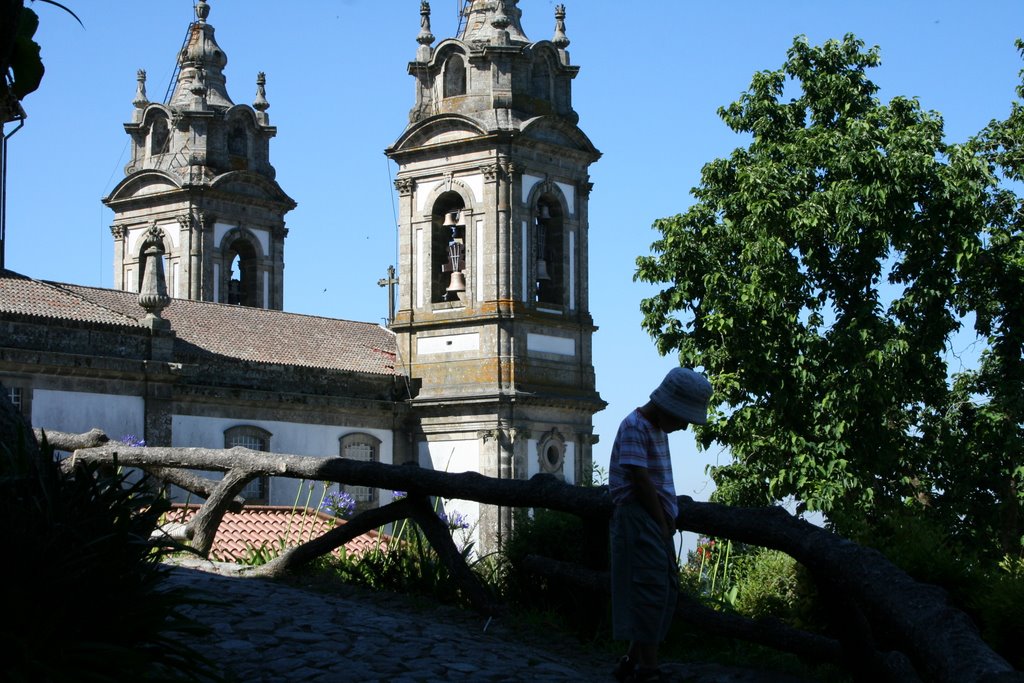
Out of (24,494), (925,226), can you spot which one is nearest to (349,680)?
(24,494)

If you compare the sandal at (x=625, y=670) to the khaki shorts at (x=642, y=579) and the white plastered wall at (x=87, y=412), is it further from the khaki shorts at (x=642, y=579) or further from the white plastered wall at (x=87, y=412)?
the white plastered wall at (x=87, y=412)

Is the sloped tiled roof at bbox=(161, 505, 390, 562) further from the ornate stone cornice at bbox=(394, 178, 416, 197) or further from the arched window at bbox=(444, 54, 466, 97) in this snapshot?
the arched window at bbox=(444, 54, 466, 97)

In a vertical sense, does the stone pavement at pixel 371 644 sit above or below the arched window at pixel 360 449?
below

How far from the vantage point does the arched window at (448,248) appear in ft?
120

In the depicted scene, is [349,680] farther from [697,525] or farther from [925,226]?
[925,226]

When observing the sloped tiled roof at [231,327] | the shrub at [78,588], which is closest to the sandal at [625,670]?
the shrub at [78,588]

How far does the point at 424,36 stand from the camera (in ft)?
125

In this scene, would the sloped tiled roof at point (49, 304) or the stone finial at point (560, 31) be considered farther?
the stone finial at point (560, 31)

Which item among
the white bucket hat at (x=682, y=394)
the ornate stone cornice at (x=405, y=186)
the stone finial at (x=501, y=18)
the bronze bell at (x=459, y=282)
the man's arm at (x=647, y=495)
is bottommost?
the man's arm at (x=647, y=495)

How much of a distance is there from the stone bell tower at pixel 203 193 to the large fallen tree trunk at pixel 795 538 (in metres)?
32.0

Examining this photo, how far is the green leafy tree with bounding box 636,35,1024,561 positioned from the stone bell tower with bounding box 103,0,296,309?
21.5 meters

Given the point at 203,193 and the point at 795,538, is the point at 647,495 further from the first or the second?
the point at 203,193

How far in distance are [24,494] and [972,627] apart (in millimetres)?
3547

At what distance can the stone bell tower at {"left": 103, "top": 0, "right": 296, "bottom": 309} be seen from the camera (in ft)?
135
